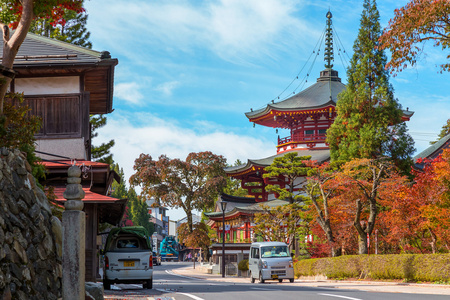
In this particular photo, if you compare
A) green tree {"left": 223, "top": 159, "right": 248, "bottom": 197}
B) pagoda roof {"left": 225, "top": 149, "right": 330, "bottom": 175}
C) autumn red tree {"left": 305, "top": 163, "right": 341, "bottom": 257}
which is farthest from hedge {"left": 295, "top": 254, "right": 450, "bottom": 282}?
green tree {"left": 223, "top": 159, "right": 248, "bottom": 197}

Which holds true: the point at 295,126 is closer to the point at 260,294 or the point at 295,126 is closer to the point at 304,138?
the point at 304,138

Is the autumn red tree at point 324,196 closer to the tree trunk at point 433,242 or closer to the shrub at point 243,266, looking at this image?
the tree trunk at point 433,242

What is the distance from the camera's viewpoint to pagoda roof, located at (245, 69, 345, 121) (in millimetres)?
44969

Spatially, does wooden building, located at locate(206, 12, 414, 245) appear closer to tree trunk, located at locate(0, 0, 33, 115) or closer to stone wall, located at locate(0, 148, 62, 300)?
tree trunk, located at locate(0, 0, 33, 115)

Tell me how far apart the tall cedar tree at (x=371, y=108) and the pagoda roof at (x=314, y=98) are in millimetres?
10406

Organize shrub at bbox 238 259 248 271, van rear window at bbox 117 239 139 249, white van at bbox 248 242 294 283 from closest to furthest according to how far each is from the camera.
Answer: van rear window at bbox 117 239 139 249
white van at bbox 248 242 294 283
shrub at bbox 238 259 248 271

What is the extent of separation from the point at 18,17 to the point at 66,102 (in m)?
5.17

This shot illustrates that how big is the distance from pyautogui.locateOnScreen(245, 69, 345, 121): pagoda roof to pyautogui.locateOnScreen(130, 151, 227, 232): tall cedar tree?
7639 millimetres

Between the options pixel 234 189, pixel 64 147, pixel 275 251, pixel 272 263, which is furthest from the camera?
pixel 234 189

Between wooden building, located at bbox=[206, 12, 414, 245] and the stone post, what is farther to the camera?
wooden building, located at bbox=[206, 12, 414, 245]

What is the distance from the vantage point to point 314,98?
4666 centimetres

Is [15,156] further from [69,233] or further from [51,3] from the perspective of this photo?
[51,3]

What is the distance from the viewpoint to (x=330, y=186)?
29266 mm

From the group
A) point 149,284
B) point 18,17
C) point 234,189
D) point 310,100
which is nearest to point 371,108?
point 310,100
